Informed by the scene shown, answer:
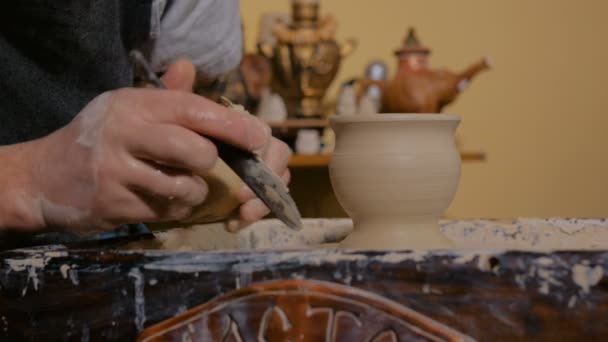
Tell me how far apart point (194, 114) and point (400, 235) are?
27 cm

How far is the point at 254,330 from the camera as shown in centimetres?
52

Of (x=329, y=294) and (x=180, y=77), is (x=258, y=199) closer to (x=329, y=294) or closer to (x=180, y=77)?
(x=180, y=77)

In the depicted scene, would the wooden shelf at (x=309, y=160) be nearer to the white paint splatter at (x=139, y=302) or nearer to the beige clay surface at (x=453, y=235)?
the beige clay surface at (x=453, y=235)

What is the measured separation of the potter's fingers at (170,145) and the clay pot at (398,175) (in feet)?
0.65

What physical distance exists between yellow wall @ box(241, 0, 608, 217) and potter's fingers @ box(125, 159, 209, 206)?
219cm

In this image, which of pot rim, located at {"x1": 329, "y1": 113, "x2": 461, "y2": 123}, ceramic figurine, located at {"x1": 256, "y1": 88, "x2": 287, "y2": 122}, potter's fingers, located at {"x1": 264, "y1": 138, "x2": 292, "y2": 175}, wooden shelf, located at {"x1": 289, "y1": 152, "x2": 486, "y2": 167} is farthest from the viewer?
ceramic figurine, located at {"x1": 256, "y1": 88, "x2": 287, "y2": 122}

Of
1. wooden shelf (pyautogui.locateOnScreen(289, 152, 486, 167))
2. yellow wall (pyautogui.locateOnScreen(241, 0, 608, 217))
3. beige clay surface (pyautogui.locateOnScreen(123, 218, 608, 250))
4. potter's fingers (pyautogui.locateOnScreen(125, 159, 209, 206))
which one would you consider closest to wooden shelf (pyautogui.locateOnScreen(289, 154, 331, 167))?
wooden shelf (pyautogui.locateOnScreen(289, 152, 486, 167))

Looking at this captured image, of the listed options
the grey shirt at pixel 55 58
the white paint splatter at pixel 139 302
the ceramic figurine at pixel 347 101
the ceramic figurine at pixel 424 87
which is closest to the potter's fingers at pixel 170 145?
the white paint splatter at pixel 139 302

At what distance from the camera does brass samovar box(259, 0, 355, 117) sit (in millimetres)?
2426

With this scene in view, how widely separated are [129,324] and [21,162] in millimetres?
198

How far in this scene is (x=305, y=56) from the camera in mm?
2422

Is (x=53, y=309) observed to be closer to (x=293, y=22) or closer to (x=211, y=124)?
(x=211, y=124)

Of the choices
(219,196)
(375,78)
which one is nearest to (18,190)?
(219,196)

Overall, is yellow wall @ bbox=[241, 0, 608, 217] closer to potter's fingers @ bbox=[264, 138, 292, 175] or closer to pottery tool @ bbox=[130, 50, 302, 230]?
potter's fingers @ bbox=[264, 138, 292, 175]
